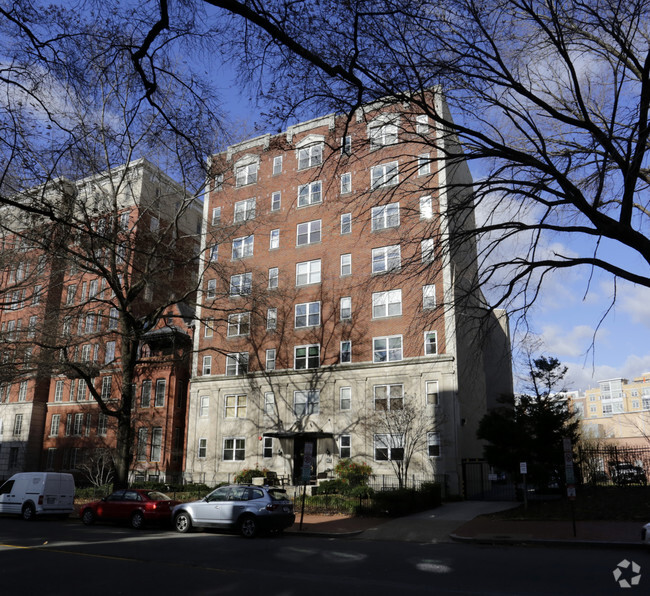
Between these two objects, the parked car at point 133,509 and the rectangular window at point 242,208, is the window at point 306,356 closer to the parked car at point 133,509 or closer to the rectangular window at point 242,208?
the rectangular window at point 242,208

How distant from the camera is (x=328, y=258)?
3872 centimetres

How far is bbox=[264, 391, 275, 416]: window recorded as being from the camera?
3812 centimetres

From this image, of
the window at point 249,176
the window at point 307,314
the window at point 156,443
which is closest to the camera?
the window at point 307,314

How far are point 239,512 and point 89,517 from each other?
7.49 meters

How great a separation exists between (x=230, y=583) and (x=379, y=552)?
225 inches

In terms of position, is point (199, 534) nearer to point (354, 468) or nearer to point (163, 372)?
point (354, 468)

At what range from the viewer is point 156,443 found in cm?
4225

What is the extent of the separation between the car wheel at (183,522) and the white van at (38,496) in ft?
24.5

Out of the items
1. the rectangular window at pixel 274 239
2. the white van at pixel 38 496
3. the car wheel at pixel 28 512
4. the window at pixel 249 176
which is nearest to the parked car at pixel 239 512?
the white van at pixel 38 496

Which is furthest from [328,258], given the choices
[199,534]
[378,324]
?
[199,534]

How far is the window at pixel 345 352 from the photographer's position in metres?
36.4

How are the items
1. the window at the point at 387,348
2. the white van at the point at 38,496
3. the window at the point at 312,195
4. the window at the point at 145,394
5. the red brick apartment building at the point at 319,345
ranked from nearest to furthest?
1. the white van at the point at 38,496
2. the red brick apartment building at the point at 319,345
3. the window at the point at 387,348
4. the window at the point at 312,195
5. the window at the point at 145,394

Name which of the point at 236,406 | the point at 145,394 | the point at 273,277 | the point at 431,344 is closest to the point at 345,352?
the point at 431,344

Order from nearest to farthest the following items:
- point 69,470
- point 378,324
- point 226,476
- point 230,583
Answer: point 230,583
point 378,324
point 226,476
point 69,470
